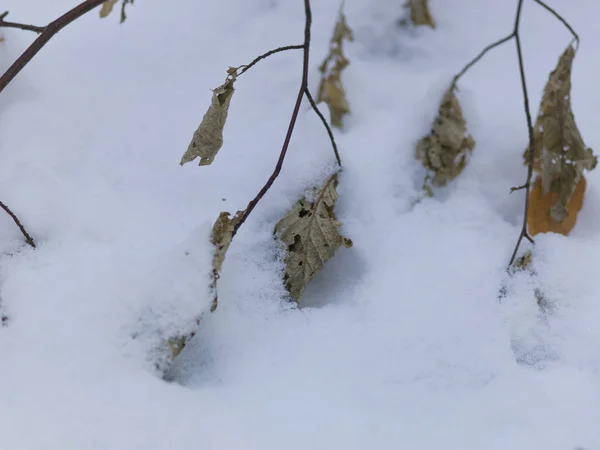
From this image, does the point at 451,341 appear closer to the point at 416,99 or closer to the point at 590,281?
the point at 590,281

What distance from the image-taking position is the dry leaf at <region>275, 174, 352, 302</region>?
32.2 inches

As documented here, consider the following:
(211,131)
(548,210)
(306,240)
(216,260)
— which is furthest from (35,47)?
(548,210)

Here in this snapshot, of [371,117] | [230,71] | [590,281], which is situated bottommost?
[590,281]

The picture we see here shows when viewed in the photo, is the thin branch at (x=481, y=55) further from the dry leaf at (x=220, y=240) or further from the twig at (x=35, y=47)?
the twig at (x=35, y=47)

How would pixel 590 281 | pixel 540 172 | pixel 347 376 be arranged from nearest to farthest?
pixel 347 376, pixel 590 281, pixel 540 172

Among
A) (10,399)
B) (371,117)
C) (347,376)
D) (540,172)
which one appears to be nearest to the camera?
(10,399)

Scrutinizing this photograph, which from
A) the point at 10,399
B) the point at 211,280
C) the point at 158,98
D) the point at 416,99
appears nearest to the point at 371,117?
the point at 416,99

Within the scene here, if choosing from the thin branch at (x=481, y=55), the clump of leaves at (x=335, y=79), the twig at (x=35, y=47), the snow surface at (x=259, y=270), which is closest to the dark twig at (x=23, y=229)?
the snow surface at (x=259, y=270)

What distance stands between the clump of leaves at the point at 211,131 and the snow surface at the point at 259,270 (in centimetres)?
10

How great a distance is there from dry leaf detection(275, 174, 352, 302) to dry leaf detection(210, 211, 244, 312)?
103 mm

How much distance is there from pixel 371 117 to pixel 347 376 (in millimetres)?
571

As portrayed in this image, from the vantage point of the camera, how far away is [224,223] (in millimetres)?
750

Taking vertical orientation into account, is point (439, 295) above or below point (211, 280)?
below

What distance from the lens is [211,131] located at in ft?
2.46
